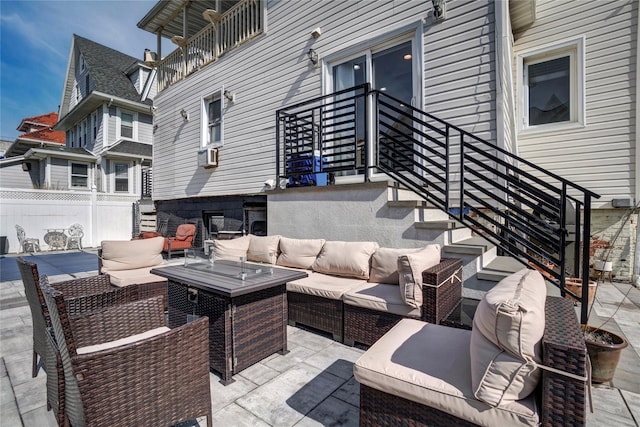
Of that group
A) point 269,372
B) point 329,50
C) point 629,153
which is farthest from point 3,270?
point 629,153

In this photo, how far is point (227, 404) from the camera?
1.97 m

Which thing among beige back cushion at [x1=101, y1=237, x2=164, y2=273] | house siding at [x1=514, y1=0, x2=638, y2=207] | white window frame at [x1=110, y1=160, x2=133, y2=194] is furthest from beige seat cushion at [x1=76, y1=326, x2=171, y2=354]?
white window frame at [x1=110, y1=160, x2=133, y2=194]

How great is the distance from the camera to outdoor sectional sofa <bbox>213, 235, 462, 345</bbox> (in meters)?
2.51

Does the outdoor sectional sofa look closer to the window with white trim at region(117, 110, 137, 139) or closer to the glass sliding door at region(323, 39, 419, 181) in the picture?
the glass sliding door at region(323, 39, 419, 181)

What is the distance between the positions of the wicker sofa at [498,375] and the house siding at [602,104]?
14.7ft

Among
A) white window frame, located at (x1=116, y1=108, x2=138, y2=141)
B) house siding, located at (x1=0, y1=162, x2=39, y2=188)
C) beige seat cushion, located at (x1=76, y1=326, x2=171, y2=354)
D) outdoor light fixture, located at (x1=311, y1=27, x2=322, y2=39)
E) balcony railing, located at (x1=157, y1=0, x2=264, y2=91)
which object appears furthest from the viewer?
house siding, located at (x1=0, y1=162, x2=39, y2=188)

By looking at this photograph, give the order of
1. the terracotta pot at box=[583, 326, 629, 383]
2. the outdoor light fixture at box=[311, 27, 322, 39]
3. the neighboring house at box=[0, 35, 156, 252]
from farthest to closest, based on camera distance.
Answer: the neighboring house at box=[0, 35, 156, 252], the outdoor light fixture at box=[311, 27, 322, 39], the terracotta pot at box=[583, 326, 629, 383]

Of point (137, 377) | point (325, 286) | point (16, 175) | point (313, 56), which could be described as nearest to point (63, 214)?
point (16, 175)

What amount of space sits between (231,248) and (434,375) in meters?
3.39

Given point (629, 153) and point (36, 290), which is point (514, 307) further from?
point (629, 153)

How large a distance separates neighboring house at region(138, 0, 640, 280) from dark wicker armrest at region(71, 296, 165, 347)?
248 centimetres

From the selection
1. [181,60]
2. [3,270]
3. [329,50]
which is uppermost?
[181,60]

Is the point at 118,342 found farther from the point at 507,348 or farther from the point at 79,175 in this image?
the point at 79,175

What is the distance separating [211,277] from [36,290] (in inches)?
44.4
